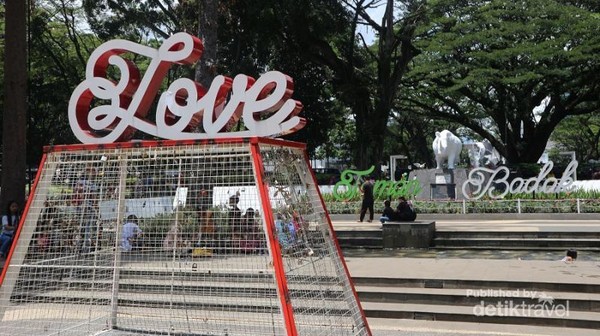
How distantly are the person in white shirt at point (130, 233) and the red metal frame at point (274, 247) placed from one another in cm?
222

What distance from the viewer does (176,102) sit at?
4914 millimetres

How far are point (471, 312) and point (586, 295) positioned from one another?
1687 mm

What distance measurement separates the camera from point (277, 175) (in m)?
4.66

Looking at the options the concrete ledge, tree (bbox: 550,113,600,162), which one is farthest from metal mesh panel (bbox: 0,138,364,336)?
tree (bbox: 550,113,600,162)

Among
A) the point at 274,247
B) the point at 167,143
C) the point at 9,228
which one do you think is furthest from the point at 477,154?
the point at 274,247

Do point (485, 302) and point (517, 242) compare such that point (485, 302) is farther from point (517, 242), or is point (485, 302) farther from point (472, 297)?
point (517, 242)

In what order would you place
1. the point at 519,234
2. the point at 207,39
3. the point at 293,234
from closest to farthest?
the point at 293,234, the point at 519,234, the point at 207,39

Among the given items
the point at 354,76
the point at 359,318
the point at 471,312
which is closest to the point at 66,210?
the point at 359,318

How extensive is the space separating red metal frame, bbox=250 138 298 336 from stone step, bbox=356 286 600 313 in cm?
504

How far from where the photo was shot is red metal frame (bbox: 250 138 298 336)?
Result: 3.77 meters

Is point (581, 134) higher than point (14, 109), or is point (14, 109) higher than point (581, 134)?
point (581, 134)

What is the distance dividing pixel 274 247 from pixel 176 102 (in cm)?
174

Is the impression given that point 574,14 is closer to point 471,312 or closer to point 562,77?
point 562,77

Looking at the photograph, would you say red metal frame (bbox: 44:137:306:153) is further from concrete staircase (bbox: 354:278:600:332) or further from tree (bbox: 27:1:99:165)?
tree (bbox: 27:1:99:165)
